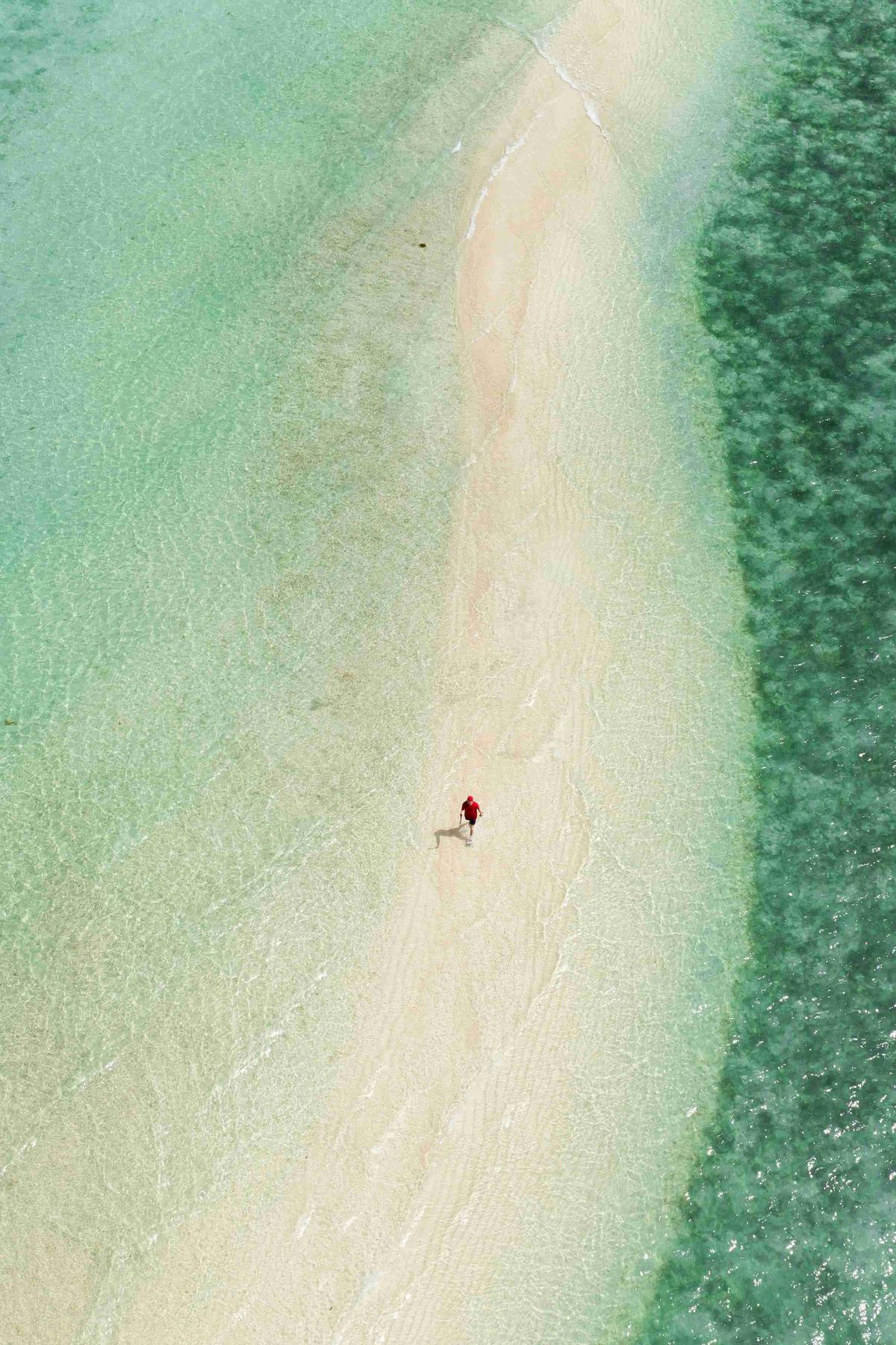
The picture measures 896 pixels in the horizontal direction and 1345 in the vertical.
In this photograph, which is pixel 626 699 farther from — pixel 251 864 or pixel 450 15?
Result: pixel 450 15

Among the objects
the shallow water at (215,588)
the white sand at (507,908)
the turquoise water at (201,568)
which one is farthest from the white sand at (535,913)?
the turquoise water at (201,568)

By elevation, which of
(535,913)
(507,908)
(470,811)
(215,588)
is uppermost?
(215,588)

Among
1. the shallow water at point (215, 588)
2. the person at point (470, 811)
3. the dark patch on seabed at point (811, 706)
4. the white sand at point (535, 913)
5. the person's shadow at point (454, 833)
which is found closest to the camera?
the white sand at point (535, 913)

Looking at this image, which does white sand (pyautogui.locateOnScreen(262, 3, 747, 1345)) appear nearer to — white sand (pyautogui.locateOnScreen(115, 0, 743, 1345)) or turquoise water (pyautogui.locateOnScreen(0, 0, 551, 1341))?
white sand (pyautogui.locateOnScreen(115, 0, 743, 1345))

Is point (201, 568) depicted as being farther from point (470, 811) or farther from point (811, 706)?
point (811, 706)

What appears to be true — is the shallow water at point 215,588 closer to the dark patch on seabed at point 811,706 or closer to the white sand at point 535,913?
the white sand at point 535,913

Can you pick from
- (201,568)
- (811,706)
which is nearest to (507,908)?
(811,706)
